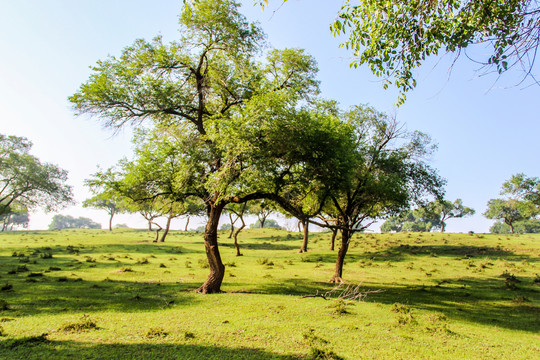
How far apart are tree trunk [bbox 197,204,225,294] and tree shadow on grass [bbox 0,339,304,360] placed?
8124mm

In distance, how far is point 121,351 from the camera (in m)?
7.62

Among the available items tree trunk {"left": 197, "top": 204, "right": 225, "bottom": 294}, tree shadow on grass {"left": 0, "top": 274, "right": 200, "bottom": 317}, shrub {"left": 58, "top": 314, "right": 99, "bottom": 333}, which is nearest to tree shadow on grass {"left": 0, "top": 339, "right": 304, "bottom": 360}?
shrub {"left": 58, "top": 314, "right": 99, "bottom": 333}

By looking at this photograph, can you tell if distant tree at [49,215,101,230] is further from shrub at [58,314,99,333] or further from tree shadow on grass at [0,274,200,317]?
shrub at [58,314,99,333]

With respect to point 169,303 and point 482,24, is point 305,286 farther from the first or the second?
point 482,24

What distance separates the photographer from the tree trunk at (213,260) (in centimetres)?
1627

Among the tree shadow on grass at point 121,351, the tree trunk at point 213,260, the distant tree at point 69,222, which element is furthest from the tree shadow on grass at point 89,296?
the distant tree at point 69,222

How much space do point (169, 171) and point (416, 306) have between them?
14734 millimetres

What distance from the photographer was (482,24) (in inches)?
264

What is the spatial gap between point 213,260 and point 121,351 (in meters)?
9.09

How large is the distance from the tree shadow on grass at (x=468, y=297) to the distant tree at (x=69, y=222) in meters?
199

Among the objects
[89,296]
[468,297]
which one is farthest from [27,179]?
[468,297]

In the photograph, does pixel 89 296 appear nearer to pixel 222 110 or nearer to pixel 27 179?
pixel 222 110

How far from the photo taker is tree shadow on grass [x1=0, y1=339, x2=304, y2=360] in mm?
7211

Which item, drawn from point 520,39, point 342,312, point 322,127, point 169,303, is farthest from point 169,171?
point 520,39
